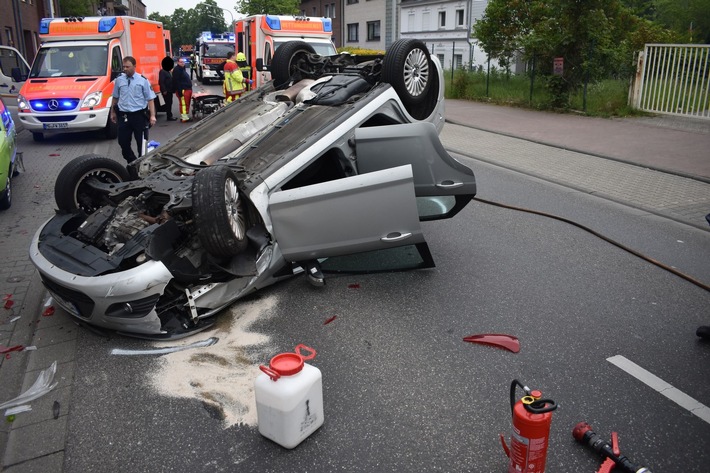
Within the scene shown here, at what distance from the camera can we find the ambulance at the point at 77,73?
13.2 meters

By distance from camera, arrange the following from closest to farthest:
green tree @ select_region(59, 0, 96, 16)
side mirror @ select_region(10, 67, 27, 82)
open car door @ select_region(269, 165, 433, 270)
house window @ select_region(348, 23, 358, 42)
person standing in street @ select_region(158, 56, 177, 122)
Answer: open car door @ select_region(269, 165, 433, 270) → side mirror @ select_region(10, 67, 27, 82) → person standing in street @ select_region(158, 56, 177, 122) → green tree @ select_region(59, 0, 96, 16) → house window @ select_region(348, 23, 358, 42)

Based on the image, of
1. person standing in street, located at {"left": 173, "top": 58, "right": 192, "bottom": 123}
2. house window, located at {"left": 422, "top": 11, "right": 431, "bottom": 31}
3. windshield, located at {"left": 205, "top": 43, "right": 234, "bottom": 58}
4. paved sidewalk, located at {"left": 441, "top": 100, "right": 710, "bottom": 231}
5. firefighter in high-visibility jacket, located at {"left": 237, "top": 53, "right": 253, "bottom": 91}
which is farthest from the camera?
house window, located at {"left": 422, "top": 11, "right": 431, "bottom": 31}

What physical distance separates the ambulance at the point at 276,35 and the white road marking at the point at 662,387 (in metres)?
14.6

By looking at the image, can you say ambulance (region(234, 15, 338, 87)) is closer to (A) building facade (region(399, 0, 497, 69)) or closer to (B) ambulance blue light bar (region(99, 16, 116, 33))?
(B) ambulance blue light bar (region(99, 16, 116, 33))

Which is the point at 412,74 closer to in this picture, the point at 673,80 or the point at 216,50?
the point at 673,80

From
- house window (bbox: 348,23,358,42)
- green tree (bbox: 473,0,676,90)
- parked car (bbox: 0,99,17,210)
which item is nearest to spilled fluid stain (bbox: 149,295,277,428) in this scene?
parked car (bbox: 0,99,17,210)

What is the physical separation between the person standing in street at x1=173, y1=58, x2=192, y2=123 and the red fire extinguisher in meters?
15.7

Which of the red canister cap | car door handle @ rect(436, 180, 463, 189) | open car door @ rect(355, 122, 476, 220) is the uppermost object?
open car door @ rect(355, 122, 476, 220)

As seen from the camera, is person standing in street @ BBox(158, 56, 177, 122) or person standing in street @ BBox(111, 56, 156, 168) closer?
person standing in street @ BBox(111, 56, 156, 168)

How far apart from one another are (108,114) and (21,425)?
37.6 ft

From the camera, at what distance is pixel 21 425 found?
3.57 m

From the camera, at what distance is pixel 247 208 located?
191 inches

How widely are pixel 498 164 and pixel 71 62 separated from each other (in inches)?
415

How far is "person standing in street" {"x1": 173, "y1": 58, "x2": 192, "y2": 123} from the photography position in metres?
16.7
